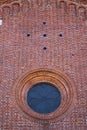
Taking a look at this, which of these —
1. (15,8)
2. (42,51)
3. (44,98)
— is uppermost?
(15,8)

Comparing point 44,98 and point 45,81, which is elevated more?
point 45,81

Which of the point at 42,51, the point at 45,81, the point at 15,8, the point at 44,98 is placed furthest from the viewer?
the point at 15,8

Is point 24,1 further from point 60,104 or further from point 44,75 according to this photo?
point 60,104

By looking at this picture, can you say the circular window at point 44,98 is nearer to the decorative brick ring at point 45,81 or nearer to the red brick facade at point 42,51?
the decorative brick ring at point 45,81

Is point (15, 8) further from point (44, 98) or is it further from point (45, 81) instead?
point (44, 98)

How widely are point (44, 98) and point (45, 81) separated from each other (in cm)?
69

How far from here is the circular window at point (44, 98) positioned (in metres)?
16.0

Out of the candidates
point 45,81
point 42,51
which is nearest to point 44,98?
point 45,81

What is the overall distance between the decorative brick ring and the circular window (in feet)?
0.42

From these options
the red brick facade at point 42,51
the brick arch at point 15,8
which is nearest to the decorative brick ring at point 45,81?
the red brick facade at point 42,51

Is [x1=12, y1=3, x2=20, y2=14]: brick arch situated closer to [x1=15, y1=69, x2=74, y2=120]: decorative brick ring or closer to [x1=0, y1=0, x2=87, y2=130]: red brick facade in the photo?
[x1=0, y1=0, x2=87, y2=130]: red brick facade

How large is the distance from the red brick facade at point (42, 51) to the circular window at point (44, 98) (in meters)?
0.53

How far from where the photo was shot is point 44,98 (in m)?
16.2

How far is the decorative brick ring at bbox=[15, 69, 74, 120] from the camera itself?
1563cm
